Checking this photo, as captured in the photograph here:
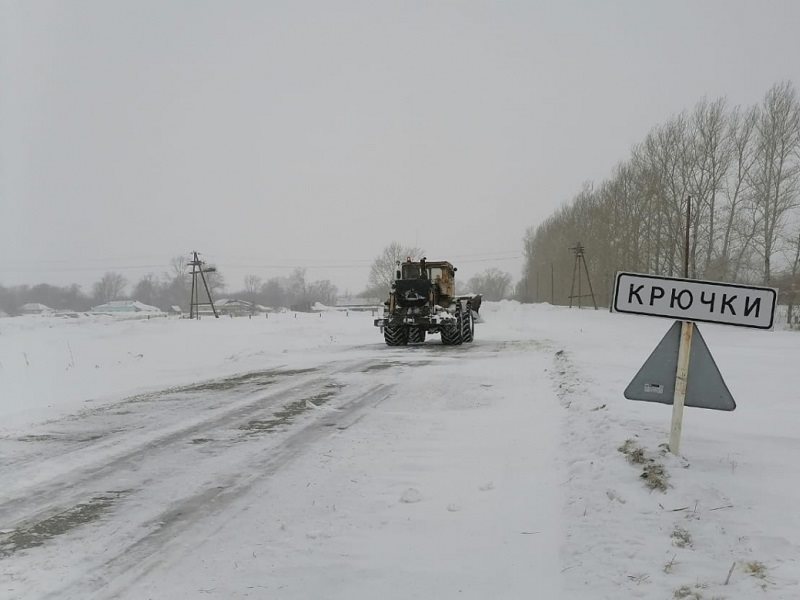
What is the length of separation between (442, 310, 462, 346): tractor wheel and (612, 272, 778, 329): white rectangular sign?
1323 cm

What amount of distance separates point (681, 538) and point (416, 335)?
15638 millimetres

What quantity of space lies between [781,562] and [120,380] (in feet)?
37.8

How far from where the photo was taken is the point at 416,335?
18.7m

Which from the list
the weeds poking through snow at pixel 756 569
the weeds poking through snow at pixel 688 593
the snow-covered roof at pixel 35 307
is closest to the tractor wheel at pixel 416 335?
the weeds poking through snow at pixel 756 569

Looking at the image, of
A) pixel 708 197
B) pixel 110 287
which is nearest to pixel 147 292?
pixel 110 287

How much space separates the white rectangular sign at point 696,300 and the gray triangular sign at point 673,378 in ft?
0.53

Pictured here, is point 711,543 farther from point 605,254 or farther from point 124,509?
point 605,254

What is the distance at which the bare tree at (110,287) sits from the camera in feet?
385

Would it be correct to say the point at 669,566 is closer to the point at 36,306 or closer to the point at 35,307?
the point at 36,306

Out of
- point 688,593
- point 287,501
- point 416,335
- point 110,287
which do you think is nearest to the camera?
point 688,593

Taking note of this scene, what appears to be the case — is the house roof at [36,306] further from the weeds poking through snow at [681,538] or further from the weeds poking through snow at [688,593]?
the weeds poking through snow at [688,593]

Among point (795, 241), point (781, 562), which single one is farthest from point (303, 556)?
point (795, 241)

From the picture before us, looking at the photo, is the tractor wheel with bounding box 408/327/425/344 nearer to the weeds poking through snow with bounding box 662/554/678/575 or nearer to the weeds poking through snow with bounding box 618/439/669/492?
the weeds poking through snow with bounding box 618/439/669/492

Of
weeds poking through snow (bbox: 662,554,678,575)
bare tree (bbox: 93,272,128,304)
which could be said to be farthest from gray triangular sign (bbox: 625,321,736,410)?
bare tree (bbox: 93,272,128,304)
